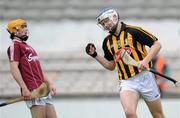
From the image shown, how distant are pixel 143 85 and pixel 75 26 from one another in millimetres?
8040

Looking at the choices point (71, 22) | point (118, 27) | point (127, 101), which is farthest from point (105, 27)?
point (71, 22)

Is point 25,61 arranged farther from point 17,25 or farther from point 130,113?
point 130,113

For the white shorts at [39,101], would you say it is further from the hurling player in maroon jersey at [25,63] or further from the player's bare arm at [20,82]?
the player's bare arm at [20,82]

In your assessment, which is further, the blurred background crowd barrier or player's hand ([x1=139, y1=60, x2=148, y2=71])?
the blurred background crowd barrier

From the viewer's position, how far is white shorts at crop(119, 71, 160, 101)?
6.29 meters

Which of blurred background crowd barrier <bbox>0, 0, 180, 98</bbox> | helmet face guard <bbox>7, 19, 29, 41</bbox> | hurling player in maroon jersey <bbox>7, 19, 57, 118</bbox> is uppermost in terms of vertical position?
helmet face guard <bbox>7, 19, 29, 41</bbox>

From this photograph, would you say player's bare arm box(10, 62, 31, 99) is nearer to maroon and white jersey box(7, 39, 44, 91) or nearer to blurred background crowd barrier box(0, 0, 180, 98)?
maroon and white jersey box(7, 39, 44, 91)

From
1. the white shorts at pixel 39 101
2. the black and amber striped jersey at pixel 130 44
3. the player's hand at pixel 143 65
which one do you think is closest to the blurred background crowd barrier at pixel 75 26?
the white shorts at pixel 39 101

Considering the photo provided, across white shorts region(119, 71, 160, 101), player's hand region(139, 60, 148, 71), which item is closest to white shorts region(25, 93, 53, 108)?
white shorts region(119, 71, 160, 101)

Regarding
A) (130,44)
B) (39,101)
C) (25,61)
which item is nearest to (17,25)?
(25,61)

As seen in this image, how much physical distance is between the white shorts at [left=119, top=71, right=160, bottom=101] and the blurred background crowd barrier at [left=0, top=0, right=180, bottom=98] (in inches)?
260

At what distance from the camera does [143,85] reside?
20.7 ft

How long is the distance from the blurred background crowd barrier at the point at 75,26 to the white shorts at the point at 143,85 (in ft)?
21.7

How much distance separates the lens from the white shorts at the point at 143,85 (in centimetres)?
629
